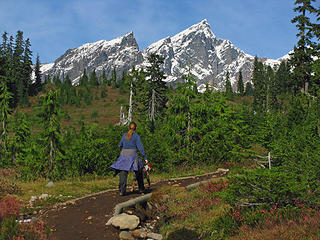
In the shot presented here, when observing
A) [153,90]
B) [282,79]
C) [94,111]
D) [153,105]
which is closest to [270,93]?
[282,79]

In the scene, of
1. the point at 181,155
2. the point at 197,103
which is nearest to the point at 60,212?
the point at 181,155

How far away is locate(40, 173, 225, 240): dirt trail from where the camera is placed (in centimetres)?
619

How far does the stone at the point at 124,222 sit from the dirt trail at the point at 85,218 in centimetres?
12

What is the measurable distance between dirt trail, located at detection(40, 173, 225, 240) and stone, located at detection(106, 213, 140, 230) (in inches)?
4.8

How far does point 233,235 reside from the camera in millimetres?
5840

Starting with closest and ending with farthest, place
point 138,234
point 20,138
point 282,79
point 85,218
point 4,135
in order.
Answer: point 138,234 < point 85,218 < point 4,135 < point 20,138 < point 282,79

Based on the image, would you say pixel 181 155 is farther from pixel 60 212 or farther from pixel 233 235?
pixel 233 235

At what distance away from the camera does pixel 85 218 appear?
23.7 feet

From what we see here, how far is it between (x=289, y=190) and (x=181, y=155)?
10.2 metres

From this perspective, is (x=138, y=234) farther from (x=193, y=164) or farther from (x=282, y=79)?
(x=282, y=79)

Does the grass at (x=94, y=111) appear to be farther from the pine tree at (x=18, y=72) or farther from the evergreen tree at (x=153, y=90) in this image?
the evergreen tree at (x=153, y=90)

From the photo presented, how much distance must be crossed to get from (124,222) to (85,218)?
4.19ft

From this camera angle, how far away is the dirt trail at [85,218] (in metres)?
6.19

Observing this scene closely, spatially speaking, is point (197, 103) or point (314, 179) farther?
point (197, 103)
